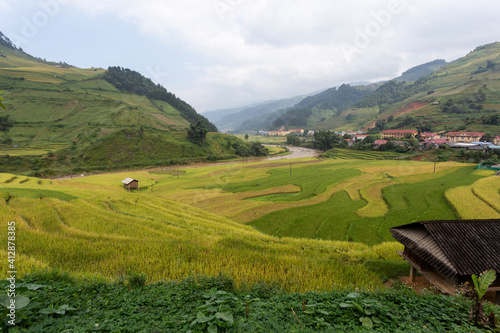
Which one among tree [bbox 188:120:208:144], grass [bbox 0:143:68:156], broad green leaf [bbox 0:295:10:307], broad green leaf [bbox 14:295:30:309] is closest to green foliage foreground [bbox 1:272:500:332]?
broad green leaf [bbox 14:295:30:309]

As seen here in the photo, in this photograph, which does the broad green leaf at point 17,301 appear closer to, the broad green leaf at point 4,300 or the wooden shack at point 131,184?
the broad green leaf at point 4,300

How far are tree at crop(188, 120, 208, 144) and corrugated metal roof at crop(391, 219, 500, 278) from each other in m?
79.7

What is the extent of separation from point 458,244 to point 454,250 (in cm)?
32

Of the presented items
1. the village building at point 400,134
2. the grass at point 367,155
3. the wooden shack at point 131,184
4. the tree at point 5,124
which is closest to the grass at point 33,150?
the tree at point 5,124

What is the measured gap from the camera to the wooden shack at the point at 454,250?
585 centimetres

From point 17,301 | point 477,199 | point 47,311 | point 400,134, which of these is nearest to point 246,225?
point 47,311

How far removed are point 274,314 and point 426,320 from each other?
9.99 ft

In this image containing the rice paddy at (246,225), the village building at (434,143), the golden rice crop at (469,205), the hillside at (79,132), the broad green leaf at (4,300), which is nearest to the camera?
the broad green leaf at (4,300)

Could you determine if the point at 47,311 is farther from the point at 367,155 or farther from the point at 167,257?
the point at 367,155

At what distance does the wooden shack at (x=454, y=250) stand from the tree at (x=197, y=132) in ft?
261

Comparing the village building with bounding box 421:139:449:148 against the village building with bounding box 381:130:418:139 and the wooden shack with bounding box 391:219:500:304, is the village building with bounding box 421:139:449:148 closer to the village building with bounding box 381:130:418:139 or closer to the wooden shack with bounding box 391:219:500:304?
the village building with bounding box 381:130:418:139

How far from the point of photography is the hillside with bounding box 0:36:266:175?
2434 inches

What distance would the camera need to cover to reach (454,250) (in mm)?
6160

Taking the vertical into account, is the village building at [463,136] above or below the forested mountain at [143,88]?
below
